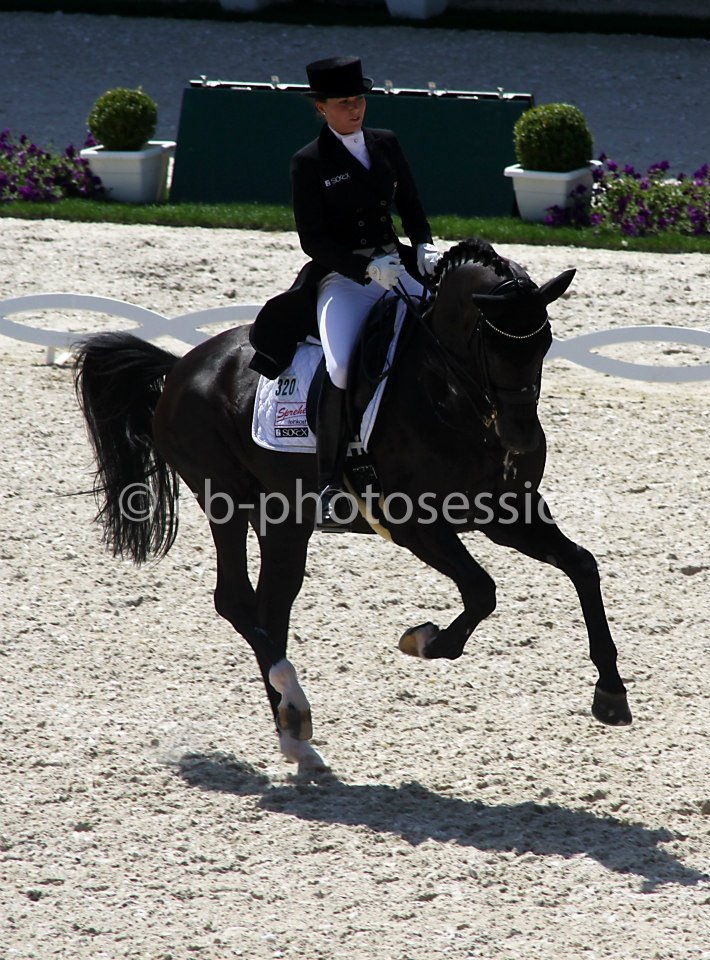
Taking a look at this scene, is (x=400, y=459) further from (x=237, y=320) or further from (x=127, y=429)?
(x=237, y=320)

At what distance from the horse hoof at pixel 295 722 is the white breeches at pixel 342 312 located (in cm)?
119

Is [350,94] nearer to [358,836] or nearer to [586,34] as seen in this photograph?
[358,836]

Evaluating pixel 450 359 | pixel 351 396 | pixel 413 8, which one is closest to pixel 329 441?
pixel 351 396

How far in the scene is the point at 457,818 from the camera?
15.4 ft

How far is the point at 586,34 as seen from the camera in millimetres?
20719

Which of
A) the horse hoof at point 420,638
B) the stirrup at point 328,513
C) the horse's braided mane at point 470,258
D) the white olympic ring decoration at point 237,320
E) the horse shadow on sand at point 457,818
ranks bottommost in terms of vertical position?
the horse shadow on sand at point 457,818

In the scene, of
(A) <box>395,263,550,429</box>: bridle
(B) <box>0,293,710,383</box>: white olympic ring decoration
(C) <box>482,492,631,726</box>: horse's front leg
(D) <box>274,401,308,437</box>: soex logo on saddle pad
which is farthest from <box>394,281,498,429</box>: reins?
(B) <box>0,293,710,383</box>: white olympic ring decoration

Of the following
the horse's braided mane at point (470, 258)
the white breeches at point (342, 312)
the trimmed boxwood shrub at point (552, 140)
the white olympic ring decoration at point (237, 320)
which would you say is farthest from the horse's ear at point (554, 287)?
the trimmed boxwood shrub at point (552, 140)

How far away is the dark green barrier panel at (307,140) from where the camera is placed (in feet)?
43.7

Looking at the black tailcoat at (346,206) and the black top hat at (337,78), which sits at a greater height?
the black top hat at (337,78)

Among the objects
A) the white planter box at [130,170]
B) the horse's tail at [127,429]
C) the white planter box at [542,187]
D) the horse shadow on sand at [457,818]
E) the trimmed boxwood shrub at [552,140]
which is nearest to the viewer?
the horse shadow on sand at [457,818]

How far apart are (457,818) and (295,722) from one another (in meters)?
0.71

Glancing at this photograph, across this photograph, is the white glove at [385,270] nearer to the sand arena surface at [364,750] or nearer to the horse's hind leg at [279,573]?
the horse's hind leg at [279,573]

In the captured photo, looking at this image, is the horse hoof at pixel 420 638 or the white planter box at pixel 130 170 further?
the white planter box at pixel 130 170
